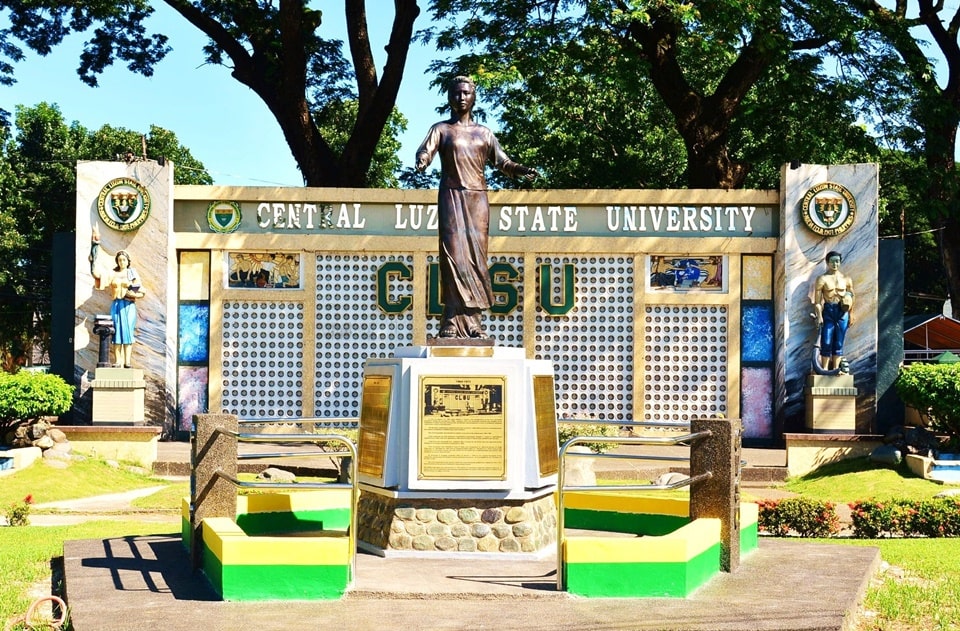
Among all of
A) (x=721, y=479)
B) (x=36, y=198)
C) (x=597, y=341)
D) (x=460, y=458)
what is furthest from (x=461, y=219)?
(x=36, y=198)

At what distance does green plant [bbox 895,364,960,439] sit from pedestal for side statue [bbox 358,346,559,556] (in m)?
10.5

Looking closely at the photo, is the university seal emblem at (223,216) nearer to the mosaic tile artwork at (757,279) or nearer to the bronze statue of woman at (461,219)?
the mosaic tile artwork at (757,279)

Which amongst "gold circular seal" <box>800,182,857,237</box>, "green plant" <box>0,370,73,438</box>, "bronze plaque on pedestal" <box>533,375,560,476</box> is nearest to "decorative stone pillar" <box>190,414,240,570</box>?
"bronze plaque on pedestal" <box>533,375,560,476</box>

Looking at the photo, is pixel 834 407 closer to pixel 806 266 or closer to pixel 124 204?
pixel 806 266

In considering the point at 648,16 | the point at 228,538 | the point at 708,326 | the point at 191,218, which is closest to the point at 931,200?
the point at 708,326

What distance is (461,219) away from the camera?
10.0 metres

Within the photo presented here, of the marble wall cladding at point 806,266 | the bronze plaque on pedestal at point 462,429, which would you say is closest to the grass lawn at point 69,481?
the bronze plaque on pedestal at point 462,429

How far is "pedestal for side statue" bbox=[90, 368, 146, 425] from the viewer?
19781mm

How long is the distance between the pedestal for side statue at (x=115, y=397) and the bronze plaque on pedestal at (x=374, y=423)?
10901 mm

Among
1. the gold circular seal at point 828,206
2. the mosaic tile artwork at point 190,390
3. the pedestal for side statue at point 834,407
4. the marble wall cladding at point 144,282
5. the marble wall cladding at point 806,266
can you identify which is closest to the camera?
the pedestal for side statue at point 834,407

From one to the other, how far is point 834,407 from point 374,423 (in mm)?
12114

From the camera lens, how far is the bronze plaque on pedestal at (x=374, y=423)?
9398 millimetres

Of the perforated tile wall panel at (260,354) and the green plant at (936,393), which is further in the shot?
the perforated tile wall panel at (260,354)

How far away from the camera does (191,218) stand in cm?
2112
